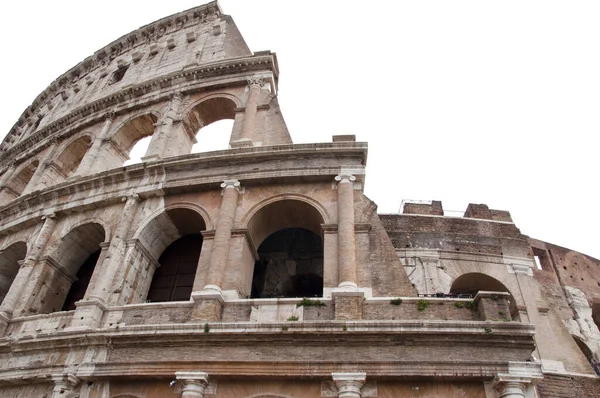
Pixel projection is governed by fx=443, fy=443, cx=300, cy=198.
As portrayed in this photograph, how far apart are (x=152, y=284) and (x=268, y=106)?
5633 millimetres

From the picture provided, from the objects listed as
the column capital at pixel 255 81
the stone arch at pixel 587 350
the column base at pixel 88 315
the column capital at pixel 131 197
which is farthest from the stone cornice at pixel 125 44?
the stone arch at pixel 587 350

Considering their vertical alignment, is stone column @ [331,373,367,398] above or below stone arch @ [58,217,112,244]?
below

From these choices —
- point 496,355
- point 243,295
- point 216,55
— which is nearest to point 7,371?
point 243,295

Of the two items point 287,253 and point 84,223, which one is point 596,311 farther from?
point 84,223

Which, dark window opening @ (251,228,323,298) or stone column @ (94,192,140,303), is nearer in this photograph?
stone column @ (94,192,140,303)

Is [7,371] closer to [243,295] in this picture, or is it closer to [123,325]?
[123,325]

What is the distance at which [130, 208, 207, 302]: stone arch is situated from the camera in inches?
398

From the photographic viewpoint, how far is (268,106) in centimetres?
1240

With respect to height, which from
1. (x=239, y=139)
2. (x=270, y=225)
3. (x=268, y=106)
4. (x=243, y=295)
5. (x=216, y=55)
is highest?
(x=216, y=55)

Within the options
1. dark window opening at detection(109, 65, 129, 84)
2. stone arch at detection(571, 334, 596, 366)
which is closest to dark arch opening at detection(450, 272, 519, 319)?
stone arch at detection(571, 334, 596, 366)

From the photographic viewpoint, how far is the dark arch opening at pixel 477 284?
11881 mm

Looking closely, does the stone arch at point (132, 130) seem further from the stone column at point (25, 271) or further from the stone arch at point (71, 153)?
the stone column at point (25, 271)

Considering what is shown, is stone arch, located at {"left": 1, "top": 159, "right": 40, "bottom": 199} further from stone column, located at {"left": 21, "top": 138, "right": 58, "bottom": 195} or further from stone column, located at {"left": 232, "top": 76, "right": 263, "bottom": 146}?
stone column, located at {"left": 232, "top": 76, "right": 263, "bottom": 146}

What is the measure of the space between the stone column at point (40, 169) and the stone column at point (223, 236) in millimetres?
8178
